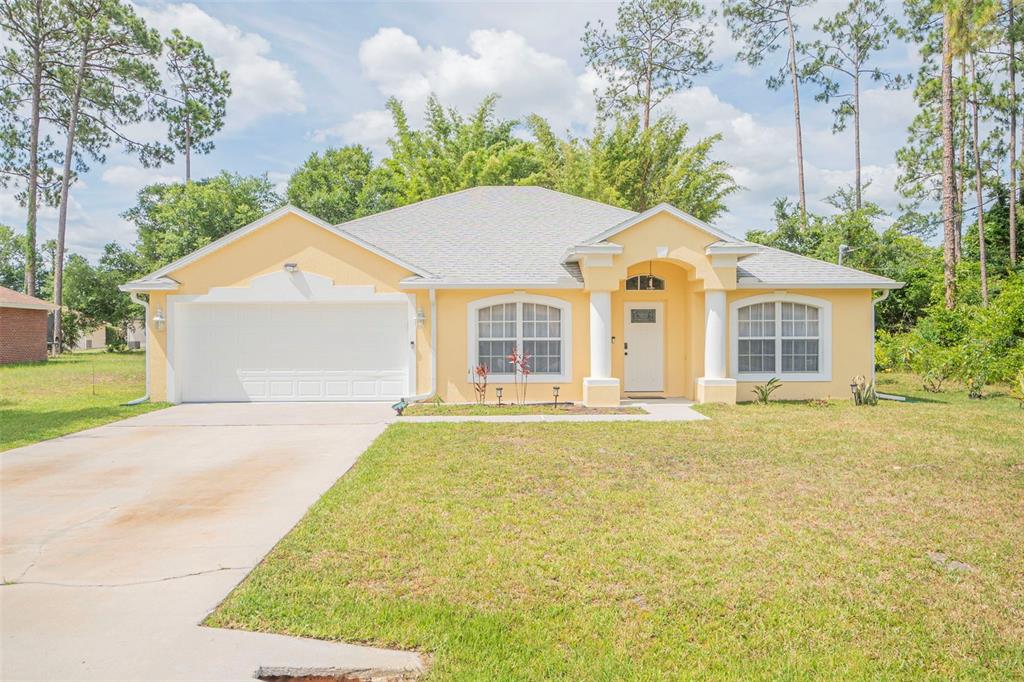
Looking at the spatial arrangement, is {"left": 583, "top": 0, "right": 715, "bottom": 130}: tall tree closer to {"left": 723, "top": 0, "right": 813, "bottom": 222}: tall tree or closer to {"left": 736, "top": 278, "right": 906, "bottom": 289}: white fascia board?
{"left": 723, "top": 0, "right": 813, "bottom": 222}: tall tree

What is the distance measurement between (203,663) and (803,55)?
3426cm

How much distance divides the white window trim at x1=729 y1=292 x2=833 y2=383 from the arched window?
1.71m

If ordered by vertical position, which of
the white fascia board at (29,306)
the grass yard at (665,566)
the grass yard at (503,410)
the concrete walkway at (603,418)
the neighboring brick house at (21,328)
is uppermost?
the white fascia board at (29,306)

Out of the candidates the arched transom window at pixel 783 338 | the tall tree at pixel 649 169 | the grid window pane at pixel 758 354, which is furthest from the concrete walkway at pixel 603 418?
the tall tree at pixel 649 169

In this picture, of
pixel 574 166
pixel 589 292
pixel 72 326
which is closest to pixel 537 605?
pixel 589 292

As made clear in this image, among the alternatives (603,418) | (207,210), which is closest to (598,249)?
(603,418)

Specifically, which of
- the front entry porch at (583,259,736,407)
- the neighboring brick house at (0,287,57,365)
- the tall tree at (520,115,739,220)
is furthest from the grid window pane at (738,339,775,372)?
the neighboring brick house at (0,287,57,365)

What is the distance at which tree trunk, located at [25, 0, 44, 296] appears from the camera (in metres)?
30.8

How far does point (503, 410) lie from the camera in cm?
1255

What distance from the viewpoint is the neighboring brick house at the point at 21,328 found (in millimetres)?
25195

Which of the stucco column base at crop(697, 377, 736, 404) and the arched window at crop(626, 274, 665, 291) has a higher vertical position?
the arched window at crop(626, 274, 665, 291)

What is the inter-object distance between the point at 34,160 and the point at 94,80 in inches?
205

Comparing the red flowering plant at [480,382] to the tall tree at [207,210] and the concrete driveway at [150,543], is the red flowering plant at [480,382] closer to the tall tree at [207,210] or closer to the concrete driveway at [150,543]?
the concrete driveway at [150,543]

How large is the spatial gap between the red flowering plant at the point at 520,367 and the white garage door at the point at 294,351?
2396 millimetres
